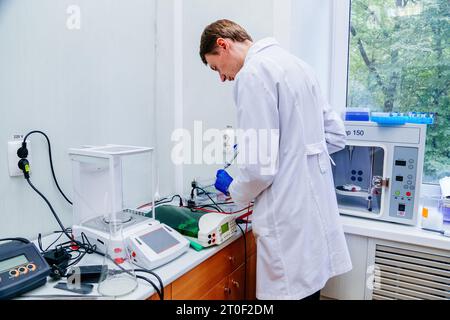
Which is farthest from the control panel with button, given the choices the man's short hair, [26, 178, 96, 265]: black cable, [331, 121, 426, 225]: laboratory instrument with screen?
[26, 178, 96, 265]: black cable

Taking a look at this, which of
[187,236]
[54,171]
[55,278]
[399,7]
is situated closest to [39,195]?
[54,171]

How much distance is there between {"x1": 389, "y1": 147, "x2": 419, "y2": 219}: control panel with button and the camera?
155cm

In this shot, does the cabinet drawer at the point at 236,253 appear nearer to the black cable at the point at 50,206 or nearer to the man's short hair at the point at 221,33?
the black cable at the point at 50,206

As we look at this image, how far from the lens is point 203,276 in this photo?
4.18 feet

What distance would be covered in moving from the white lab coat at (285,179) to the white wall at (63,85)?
688 mm

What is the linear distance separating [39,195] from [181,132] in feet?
2.90

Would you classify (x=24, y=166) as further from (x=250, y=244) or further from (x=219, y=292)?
(x=250, y=244)

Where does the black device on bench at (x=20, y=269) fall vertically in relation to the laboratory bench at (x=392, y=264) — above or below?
above

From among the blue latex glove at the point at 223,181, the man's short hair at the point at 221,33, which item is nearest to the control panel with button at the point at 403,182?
the blue latex glove at the point at 223,181

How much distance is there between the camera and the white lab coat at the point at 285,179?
3.83ft

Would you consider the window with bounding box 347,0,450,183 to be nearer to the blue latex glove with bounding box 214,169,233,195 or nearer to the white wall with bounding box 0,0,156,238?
the blue latex glove with bounding box 214,169,233,195

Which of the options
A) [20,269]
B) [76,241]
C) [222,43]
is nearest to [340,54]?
[222,43]

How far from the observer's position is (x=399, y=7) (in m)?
2.05

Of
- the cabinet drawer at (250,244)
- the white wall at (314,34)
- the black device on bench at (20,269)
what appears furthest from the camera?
the white wall at (314,34)
